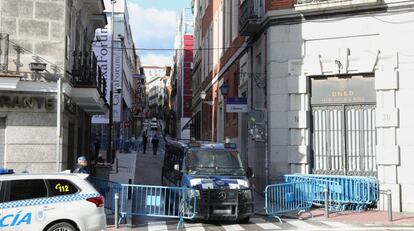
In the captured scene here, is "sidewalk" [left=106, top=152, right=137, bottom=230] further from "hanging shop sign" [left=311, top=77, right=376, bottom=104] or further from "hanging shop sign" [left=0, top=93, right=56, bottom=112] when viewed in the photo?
"hanging shop sign" [left=311, top=77, right=376, bottom=104]

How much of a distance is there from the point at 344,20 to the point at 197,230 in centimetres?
919

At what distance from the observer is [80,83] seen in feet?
52.4

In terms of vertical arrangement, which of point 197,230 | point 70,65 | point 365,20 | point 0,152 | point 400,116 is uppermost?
point 365,20

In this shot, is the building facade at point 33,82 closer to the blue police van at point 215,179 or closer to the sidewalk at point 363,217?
the blue police van at point 215,179

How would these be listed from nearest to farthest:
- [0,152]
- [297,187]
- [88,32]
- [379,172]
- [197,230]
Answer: [197,230]
[0,152]
[297,187]
[379,172]
[88,32]

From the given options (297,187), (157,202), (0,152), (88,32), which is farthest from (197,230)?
(88,32)

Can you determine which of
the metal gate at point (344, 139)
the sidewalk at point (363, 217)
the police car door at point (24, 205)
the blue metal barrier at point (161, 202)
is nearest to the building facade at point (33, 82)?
the blue metal barrier at point (161, 202)

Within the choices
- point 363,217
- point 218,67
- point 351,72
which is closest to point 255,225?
point 363,217

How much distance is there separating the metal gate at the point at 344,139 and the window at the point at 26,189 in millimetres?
11052

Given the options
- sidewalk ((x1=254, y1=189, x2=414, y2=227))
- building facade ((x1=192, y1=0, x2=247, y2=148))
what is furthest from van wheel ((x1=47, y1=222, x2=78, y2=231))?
building facade ((x1=192, y1=0, x2=247, y2=148))

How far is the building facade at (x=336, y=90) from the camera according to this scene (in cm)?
1666

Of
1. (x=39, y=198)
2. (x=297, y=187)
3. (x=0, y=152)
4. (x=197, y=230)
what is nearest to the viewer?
(x=39, y=198)

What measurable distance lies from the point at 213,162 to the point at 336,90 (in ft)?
18.7

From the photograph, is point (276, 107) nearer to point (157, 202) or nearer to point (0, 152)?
point (157, 202)
